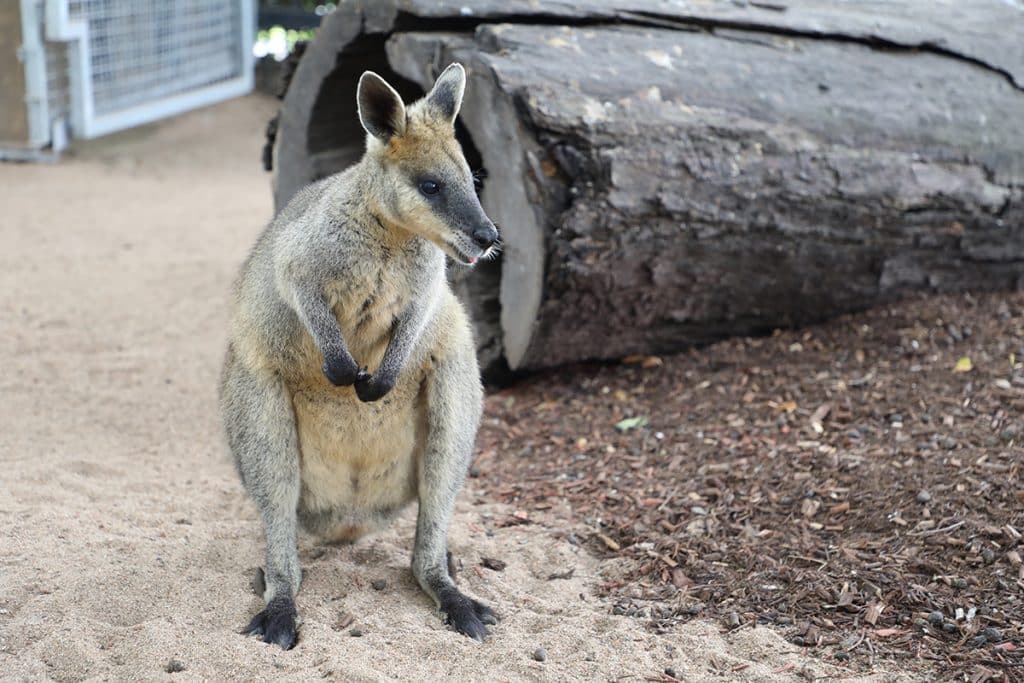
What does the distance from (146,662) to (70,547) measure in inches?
35.0

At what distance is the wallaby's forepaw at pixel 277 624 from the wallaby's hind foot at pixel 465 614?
523 mm

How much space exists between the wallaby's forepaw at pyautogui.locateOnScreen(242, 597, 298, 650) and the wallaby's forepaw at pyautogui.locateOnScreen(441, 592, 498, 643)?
0.53m

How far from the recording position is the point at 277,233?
409 centimetres

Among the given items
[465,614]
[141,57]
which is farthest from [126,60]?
[465,614]

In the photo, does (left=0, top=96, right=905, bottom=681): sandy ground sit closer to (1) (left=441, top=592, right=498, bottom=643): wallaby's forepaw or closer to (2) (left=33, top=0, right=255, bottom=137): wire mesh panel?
(1) (left=441, top=592, right=498, bottom=643): wallaby's forepaw

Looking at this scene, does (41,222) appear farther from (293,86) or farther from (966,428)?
(966,428)

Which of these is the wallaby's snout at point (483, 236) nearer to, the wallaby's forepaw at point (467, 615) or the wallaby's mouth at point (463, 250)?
the wallaby's mouth at point (463, 250)

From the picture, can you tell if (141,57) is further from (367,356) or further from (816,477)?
(816,477)

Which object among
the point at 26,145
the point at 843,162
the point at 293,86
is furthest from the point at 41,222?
the point at 843,162

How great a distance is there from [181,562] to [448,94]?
1.95 meters

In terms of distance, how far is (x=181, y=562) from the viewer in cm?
407

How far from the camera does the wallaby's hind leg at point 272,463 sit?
3.84m

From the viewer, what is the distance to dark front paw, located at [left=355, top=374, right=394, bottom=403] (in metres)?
3.74

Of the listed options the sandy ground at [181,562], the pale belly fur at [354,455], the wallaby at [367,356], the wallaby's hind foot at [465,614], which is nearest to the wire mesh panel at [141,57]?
the sandy ground at [181,562]
